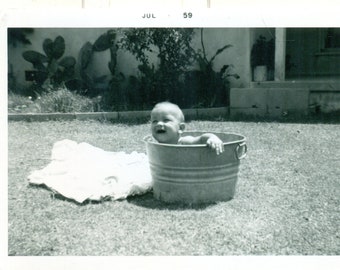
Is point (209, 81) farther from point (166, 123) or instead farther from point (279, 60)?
point (166, 123)

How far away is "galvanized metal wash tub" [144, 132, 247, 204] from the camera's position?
2.16 metres

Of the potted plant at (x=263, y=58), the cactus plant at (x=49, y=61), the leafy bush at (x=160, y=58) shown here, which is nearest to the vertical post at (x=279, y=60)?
the potted plant at (x=263, y=58)

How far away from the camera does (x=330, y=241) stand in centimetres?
194

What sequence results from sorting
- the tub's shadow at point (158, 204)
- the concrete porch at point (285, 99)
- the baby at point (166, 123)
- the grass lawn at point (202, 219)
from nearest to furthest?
the grass lawn at point (202, 219)
the tub's shadow at point (158, 204)
the baby at point (166, 123)
the concrete porch at point (285, 99)

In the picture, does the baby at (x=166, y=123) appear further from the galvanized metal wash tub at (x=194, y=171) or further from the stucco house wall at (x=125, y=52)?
the stucco house wall at (x=125, y=52)

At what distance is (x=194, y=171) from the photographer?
2191mm

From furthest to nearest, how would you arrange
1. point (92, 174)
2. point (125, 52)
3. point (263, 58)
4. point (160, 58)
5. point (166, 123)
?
point (263, 58) → point (125, 52) → point (160, 58) → point (92, 174) → point (166, 123)

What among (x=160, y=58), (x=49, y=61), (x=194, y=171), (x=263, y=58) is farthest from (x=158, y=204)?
(x=263, y=58)

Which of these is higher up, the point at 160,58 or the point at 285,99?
the point at 160,58

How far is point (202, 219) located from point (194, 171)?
25 centimetres

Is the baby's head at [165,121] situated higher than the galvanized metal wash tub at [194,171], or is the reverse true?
the baby's head at [165,121]

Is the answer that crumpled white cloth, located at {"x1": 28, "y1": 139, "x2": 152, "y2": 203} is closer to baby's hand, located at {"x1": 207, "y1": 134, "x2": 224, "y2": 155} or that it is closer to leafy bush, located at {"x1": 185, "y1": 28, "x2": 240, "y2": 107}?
baby's hand, located at {"x1": 207, "y1": 134, "x2": 224, "y2": 155}

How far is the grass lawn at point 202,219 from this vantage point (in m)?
1.91
